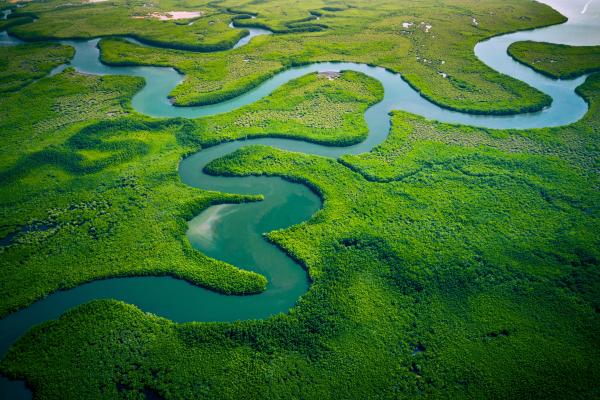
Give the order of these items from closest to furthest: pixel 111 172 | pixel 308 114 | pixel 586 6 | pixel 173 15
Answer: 1. pixel 111 172
2. pixel 308 114
3. pixel 173 15
4. pixel 586 6

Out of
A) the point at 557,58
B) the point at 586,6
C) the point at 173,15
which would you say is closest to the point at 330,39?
the point at 557,58

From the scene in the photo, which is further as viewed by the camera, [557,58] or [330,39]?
[330,39]

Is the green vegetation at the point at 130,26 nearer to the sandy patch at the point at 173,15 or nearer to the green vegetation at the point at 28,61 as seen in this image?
the sandy patch at the point at 173,15

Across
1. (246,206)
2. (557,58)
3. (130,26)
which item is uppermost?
(557,58)

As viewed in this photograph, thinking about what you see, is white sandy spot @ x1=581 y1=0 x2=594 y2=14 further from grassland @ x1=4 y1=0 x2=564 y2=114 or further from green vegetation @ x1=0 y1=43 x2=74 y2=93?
green vegetation @ x1=0 y1=43 x2=74 y2=93

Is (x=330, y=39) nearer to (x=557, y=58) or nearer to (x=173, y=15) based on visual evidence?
(x=557, y=58)

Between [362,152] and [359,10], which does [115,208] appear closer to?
[362,152]
